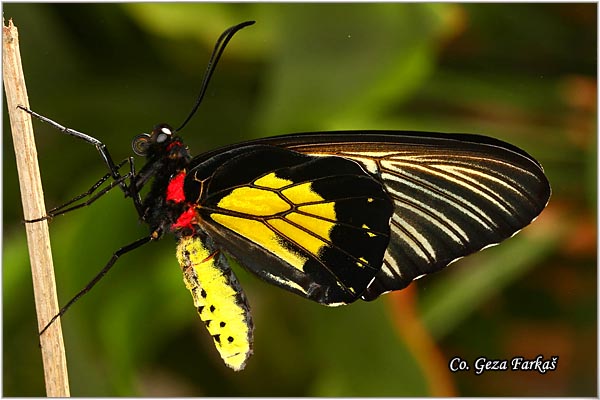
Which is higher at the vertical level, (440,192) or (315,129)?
(315,129)

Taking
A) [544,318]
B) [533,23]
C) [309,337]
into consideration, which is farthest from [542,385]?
[533,23]

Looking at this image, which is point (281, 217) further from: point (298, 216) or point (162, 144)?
point (162, 144)

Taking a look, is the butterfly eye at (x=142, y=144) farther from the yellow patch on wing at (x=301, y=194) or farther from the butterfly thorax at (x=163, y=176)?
the yellow patch on wing at (x=301, y=194)

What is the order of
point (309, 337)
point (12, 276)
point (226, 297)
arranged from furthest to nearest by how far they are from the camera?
point (309, 337) → point (12, 276) → point (226, 297)

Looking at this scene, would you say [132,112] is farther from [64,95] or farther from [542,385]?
[542,385]

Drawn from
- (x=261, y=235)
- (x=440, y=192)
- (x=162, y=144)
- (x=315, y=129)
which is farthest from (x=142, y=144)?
(x=315, y=129)

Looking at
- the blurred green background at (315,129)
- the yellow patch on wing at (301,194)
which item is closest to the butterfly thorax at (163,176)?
the yellow patch on wing at (301,194)
